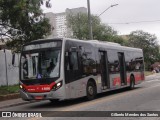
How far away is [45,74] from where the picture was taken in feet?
52.4

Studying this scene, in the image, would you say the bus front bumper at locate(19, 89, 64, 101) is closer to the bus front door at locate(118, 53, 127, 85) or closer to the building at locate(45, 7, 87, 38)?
the bus front door at locate(118, 53, 127, 85)

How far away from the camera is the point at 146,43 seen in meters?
109

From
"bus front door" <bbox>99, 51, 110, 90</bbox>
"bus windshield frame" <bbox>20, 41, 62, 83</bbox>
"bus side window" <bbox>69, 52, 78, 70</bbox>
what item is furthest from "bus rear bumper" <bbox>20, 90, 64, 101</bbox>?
"bus front door" <bbox>99, 51, 110, 90</bbox>

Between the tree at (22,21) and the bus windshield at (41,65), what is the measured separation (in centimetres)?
524

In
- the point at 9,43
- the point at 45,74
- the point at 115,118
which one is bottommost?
the point at 115,118

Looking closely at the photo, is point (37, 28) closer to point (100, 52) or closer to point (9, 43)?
point (9, 43)

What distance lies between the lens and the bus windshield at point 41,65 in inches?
628

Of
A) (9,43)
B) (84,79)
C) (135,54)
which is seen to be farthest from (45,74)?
(135,54)

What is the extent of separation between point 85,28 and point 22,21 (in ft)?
134

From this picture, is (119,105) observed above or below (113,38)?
below

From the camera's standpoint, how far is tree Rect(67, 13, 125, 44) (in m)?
62.8

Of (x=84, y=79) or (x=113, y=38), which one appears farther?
(x=113, y=38)

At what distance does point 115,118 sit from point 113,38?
187 feet

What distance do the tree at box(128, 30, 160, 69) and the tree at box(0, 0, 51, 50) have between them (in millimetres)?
83050
